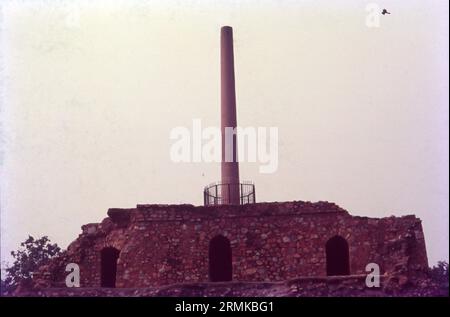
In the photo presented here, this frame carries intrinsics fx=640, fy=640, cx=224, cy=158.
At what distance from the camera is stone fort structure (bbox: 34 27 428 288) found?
21203 mm

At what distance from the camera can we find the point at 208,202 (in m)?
27.5

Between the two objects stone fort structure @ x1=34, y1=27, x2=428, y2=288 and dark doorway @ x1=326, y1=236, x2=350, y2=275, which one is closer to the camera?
stone fort structure @ x1=34, y1=27, x2=428, y2=288

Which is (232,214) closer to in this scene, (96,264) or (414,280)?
(96,264)

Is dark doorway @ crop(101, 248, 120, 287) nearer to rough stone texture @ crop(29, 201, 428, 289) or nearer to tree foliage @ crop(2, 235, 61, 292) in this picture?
rough stone texture @ crop(29, 201, 428, 289)

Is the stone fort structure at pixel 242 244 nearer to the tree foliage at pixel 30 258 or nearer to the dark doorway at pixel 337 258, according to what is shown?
the dark doorway at pixel 337 258

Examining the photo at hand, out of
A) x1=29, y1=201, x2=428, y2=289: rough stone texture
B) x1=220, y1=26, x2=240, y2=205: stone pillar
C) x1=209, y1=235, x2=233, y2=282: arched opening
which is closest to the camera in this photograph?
x1=29, y1=201, x2=428, y2=289: rough stone texture

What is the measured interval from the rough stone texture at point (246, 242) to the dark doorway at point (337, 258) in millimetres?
1128

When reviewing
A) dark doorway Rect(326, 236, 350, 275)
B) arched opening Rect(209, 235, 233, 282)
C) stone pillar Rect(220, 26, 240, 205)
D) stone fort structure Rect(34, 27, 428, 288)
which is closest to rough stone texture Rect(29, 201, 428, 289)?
stone fort structure Rect(34, 27, 428, 288)

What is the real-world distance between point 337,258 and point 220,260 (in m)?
4.15

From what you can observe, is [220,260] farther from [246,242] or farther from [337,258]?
[337,258]

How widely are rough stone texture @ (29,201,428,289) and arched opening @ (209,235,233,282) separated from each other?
26.3 inches
